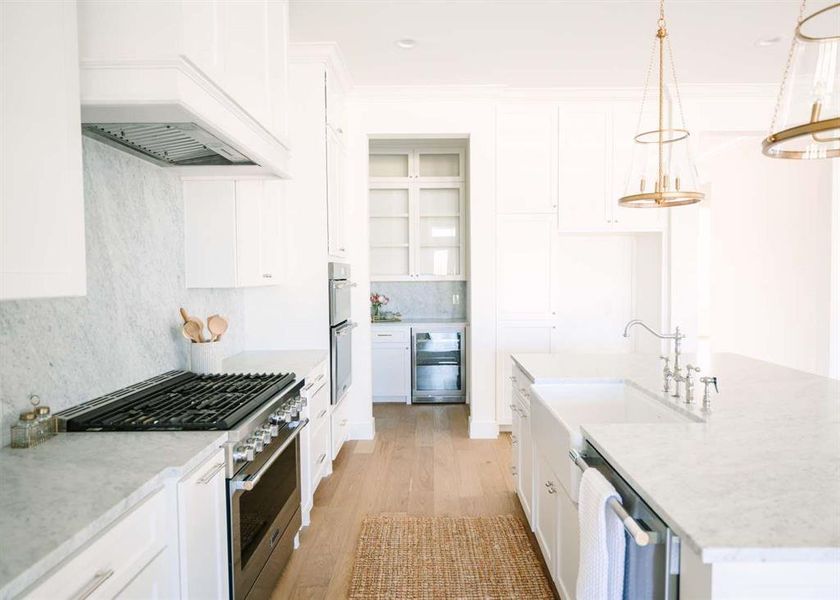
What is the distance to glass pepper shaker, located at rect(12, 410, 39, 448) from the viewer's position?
152cm

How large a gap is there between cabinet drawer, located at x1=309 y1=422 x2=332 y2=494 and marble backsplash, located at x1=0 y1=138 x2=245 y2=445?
832 mm

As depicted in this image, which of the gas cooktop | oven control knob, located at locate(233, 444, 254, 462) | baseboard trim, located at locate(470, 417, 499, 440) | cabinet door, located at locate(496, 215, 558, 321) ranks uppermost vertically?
cabinet door, located at locate(496, 215, 558, 321)

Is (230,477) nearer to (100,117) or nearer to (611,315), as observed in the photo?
(100,117)

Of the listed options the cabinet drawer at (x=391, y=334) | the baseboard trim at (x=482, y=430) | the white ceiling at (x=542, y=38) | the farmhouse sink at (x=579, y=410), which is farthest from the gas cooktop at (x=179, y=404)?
the cabinet drawer at (x=391, y=334)

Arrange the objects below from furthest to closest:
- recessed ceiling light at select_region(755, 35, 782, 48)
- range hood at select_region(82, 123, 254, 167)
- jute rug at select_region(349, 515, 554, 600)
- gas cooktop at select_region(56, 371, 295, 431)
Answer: recessed ceiling light at select_region(755, 35, 782, 48) → jute rug at select_region(349, 515, 554, 600) → range hood at select_region(82, 123, 254, 167) → gas cooktop at select_region(56, 371, 295, 431)

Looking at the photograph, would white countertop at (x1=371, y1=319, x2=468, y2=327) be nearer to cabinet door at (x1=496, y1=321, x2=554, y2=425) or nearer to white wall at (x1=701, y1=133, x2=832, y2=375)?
cabinet door at (x1=496, y1=321, x2=554, y2=425)

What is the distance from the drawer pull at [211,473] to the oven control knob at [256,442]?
0.60 feet

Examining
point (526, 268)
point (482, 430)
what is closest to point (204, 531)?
point (482, 430)

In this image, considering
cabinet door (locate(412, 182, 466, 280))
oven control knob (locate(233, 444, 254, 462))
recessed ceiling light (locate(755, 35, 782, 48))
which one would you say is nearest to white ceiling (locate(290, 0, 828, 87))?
recessed ceiling light (locate(755, 35, 782, 48))

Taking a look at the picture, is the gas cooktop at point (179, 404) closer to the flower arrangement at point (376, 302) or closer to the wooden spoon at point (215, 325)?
the wooden spoon at point (215, 325)

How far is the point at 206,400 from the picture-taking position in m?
2.01

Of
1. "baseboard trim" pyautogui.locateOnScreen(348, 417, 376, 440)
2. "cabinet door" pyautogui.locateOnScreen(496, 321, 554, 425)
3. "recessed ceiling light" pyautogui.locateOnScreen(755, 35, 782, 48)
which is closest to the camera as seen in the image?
"recessed ceiling light" pyautogui.locateOnScreen(755, 35, 782, 48)

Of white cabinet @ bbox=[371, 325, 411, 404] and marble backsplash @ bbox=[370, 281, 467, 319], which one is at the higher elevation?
marble backsplash @ bbox=[370, 281, 467, 319]

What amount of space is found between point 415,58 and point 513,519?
3.05 m
